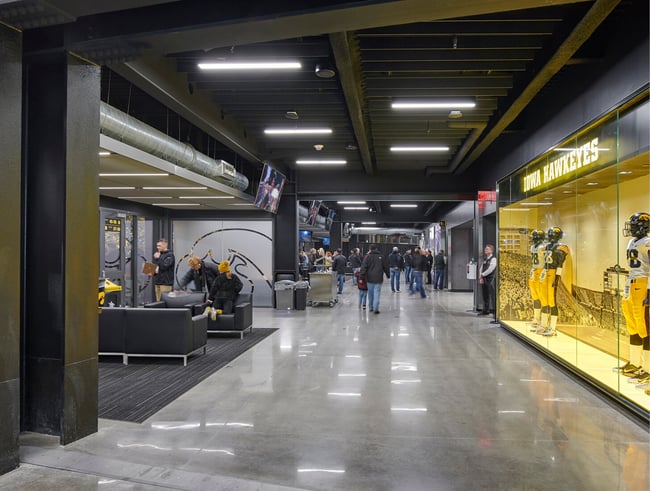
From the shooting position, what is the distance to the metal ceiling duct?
502 cm

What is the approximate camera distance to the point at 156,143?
5.94m

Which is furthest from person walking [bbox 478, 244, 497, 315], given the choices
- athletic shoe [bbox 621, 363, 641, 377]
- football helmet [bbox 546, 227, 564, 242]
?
athletic shoe [bbox 621, 363, 641, 377]

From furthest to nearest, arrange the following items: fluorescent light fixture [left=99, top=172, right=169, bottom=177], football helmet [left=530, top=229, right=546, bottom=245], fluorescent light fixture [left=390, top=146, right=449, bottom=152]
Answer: fluorescent light fixture [left=390, top=146, right=449, bottom=152], football helmet [left=530, top=229, right=546, bottom=245], fluorescent light fixture [left=99, top=172, right=169, bottom=177]

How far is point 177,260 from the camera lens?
1242 cm

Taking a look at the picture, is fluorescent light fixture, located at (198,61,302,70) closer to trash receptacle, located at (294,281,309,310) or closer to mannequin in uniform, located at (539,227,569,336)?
mannequin in uniform, located at (539,227,569,336)

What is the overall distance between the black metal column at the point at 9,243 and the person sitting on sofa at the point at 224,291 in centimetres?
444

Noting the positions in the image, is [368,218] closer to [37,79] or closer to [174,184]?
[174,184]

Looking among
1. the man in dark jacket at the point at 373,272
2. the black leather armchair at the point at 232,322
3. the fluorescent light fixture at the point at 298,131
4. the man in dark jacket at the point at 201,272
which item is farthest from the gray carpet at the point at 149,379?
the man in dark jacket at the point at 373,272

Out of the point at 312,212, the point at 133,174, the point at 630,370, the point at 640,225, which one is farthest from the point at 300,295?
the point at 640,225

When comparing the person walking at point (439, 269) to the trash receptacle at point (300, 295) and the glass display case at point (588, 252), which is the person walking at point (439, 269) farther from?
the glass display case at point (588, 252)

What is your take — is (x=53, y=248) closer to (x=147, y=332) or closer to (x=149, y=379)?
(x=149, y=379)

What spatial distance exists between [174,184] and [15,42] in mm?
4487

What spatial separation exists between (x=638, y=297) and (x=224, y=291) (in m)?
5.54

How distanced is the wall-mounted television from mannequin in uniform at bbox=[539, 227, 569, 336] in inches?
196
